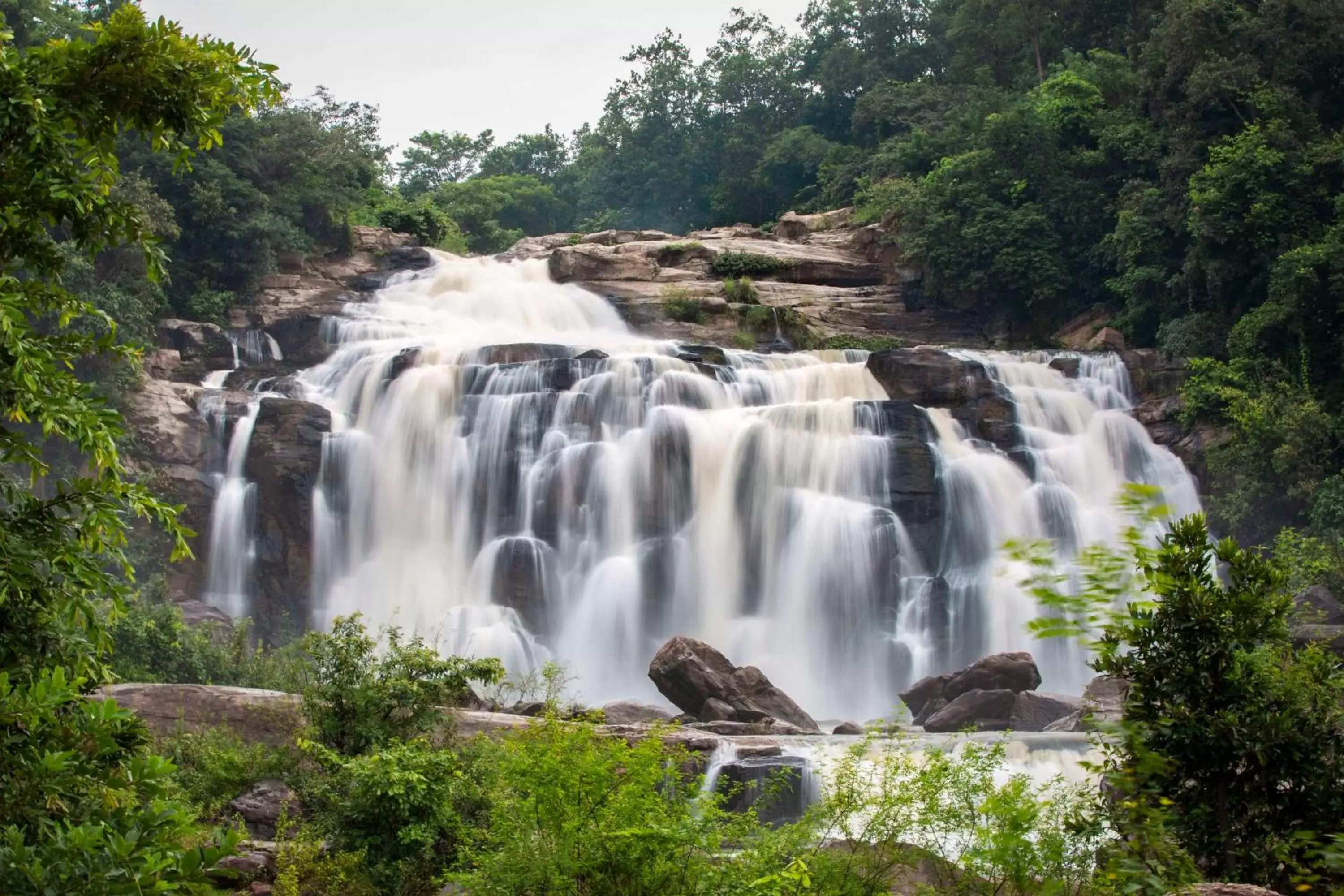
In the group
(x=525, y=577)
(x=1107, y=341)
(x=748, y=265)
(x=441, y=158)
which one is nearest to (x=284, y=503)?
(x=525, y=577)

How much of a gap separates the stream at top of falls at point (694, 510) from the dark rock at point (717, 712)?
5672 millimetres

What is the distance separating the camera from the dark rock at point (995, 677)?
19.2m

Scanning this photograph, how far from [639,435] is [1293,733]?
860 inches

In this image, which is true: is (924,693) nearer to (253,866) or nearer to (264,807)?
(264,807)

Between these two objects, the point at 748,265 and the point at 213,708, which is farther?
the point at 748,265

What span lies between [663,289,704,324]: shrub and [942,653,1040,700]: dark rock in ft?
67.1

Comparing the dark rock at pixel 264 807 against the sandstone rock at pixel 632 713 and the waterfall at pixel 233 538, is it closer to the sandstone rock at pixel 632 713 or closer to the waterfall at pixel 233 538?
the sandstone rock at pixel 632 713

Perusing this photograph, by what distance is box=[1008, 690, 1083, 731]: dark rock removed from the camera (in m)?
18.1

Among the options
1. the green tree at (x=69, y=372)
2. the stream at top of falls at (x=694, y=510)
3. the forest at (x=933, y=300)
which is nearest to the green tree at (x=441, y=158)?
the forest at (x=933, y=300)

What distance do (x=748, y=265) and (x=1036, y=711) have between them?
24854mm

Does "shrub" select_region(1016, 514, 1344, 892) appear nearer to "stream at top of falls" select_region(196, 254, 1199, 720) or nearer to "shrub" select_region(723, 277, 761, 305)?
"stream at top of falls" select_region(196, 254, 1199, 720)

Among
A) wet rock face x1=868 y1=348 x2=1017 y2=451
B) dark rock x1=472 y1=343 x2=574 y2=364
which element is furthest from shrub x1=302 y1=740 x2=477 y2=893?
dark rock x1=472 y1=343 x2=574 y2=364

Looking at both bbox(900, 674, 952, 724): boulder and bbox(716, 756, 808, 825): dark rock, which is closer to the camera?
bbox(716, 756, 808, 825): dark rock

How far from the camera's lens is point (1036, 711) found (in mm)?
18250
